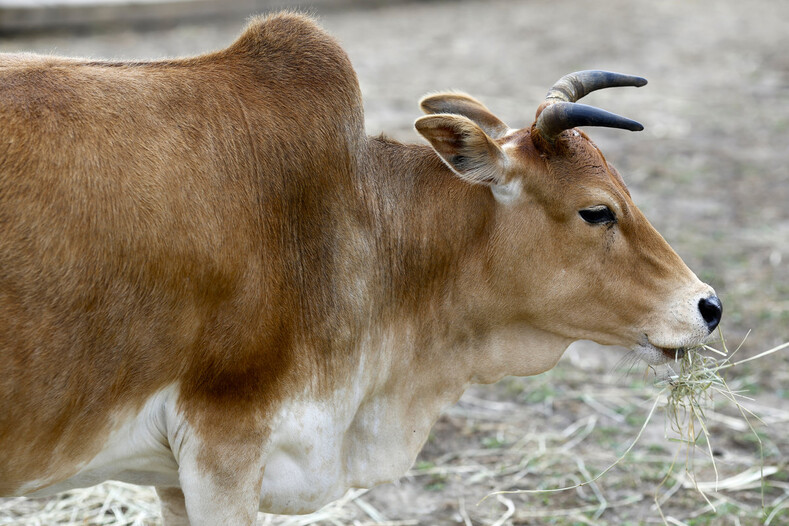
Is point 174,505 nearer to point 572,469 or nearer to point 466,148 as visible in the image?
point 466,148

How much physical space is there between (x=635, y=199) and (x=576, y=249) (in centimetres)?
548

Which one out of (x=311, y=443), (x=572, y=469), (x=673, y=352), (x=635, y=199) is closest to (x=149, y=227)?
(x=311, y=443)

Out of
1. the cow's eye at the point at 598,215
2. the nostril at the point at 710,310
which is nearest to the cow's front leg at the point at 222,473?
the cow's eye at the point at 598,215

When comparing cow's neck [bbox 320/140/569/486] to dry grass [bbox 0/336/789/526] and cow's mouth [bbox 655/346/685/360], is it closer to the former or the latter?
cow's mouth [bbox 655/346/685/360]

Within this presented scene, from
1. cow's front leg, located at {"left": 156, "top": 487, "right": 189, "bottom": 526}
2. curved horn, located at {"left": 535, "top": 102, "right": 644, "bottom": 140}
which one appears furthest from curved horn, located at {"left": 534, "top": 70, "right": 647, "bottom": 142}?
cow's front leg, located at {"left": 156, "top": 487, "right": 189, "bottom": 526}

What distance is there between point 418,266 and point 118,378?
1.25m

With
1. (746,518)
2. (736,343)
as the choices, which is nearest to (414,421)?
(746,518)

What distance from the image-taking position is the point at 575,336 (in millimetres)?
3873

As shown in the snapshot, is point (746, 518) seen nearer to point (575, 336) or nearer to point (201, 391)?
point (575, 336)

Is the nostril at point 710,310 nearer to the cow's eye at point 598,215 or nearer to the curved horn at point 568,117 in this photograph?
the cow's eye at point 598,215

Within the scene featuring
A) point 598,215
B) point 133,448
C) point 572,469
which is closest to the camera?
point 133,448

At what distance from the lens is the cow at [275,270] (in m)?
2.96

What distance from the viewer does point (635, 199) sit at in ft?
29.3

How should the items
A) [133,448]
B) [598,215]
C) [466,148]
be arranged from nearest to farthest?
[133,448], [466,148], [598,215]
